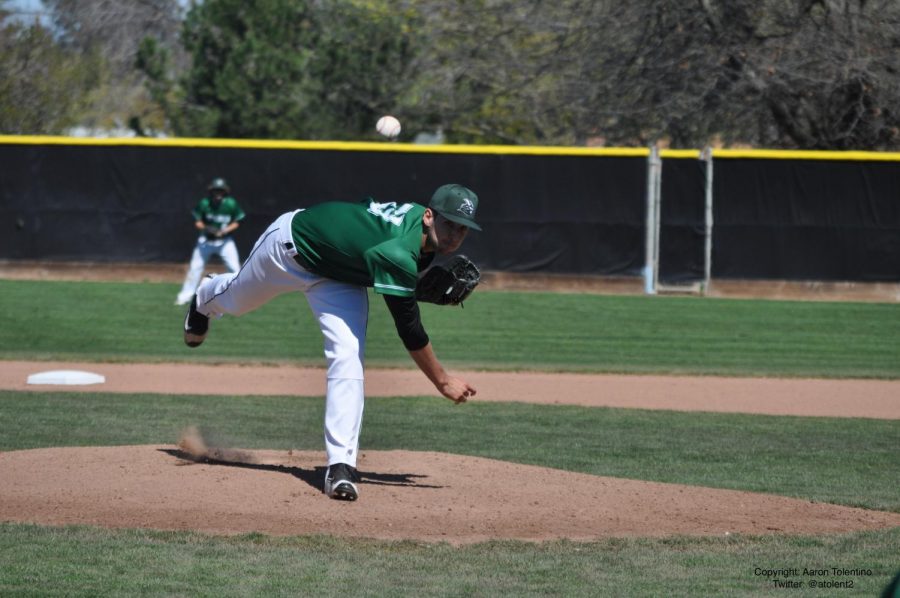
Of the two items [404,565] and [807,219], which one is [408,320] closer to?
[404,565]

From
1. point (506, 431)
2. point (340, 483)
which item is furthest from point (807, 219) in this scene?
point (340, 483)

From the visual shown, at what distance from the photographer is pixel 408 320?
17.9 ft

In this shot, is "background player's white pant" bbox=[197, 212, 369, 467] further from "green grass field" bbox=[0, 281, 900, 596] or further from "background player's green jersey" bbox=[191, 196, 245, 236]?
"background player's green jersey" bbox=[191, 196, 245, 236]

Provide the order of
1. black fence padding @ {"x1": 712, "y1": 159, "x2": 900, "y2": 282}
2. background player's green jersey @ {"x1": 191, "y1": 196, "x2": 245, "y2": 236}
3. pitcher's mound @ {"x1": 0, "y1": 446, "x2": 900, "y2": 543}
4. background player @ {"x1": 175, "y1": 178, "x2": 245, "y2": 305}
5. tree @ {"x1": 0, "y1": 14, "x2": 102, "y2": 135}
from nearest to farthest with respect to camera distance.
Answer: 1. pitcher's mound @ {"x1": 0, "y1": 446, "x2": 900, "y2": 543}
2. background player @ {"x1": 175, "y1": 178, "x2": 245, "y2": 305}
3. background player's green jersey @ {"x1": 191, "y1": 196, "x2": 245, "y2": 236}
4. black fence padding @ {"x1": 712, "y1": 159, "x2": 900, "y2": 282}
5. tree @ {"x1": 0, "y1": 14, "x2": 102, "y2": 135}

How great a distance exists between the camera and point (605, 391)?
10961 mm

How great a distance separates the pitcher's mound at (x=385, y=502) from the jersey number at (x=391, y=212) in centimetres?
131

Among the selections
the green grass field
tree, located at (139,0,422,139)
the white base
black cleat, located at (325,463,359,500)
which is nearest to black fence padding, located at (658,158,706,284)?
the green grass field

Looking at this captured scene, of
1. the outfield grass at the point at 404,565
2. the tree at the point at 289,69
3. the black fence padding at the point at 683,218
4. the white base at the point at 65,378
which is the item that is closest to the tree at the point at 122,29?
the tree at the point at 289,69

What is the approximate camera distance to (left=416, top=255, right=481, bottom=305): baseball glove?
18.4 feet

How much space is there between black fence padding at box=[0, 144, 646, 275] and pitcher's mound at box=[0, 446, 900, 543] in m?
13.5

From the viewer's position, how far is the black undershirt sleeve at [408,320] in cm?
543

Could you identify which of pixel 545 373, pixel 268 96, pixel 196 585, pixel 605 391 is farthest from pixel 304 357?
pixel 268 96

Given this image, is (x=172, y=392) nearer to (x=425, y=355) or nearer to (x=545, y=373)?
(x=545, y=373)

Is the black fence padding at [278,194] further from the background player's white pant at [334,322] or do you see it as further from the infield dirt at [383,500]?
the background player's white pant at [334,322]
